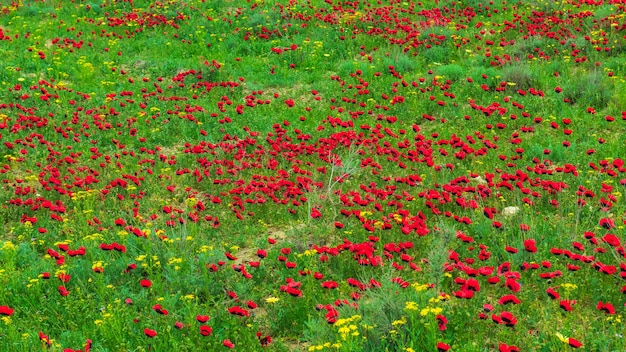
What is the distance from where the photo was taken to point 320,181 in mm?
7305

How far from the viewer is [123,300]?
16.4 feet

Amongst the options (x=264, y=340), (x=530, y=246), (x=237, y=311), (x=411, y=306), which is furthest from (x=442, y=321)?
(x=237, y=311)

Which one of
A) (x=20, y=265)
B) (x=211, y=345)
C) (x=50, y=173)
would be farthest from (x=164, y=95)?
(x=211, y=345)

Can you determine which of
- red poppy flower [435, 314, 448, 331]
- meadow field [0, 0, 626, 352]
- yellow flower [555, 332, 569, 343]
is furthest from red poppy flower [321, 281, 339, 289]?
yellow flower [555, 332, 569, 343]

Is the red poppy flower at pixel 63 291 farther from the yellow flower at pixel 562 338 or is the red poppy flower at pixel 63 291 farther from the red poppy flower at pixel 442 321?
the yellow flower at pixel 562 338

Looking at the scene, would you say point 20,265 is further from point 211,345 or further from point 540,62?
point 540,62

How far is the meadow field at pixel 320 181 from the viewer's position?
4543mm

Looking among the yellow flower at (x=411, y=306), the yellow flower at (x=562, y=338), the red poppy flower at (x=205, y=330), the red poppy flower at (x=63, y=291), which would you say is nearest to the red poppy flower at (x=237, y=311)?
the red poppy flower at (x=205, y=330)

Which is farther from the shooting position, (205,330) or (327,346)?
(205,330)

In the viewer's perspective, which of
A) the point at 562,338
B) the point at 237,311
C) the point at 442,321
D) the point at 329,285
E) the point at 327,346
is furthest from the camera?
the point at 329,285

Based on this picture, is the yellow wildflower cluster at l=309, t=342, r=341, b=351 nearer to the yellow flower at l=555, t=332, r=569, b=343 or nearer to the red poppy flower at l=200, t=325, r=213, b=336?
the red poppy flower at l=200, t=325, r=213, b=336

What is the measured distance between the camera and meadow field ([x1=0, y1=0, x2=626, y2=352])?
4543mm

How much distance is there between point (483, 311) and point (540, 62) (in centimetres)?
708

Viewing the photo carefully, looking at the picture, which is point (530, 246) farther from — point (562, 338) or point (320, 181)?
point (320, 181)
